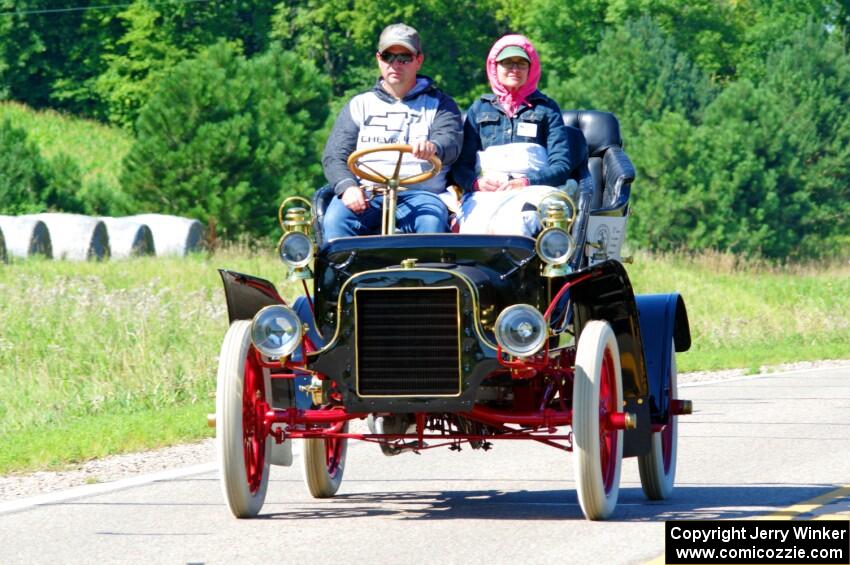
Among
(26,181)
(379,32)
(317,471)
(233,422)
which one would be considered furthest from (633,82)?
(233,422)

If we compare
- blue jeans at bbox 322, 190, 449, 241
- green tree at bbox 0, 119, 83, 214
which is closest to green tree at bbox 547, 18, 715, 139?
green tree at bbox 0, 119, 83, 214

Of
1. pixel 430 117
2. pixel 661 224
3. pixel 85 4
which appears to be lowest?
pixel 661 224

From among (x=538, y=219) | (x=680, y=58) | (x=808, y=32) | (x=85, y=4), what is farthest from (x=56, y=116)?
(x=538, y=219)

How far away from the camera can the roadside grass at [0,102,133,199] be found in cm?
6475

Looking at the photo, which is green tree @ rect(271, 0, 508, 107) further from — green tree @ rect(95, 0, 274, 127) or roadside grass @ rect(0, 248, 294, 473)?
roadside grass @ rect(0, 248, 294, 473)

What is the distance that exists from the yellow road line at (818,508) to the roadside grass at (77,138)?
55414 millimetres

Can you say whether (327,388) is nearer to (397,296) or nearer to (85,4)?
(397,296)

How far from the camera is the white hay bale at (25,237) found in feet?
97.6

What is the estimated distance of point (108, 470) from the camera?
32.4 feet

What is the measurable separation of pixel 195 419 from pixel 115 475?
9.06ft

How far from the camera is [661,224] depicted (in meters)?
56.6

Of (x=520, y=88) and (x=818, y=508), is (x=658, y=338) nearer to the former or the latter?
(x=818, y=508)

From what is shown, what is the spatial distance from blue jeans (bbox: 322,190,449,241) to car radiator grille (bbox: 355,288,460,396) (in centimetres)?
90

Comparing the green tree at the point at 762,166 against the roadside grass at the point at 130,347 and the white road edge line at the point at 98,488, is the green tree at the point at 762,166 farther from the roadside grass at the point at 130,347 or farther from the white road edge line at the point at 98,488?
the white road edge line at the point at 98,488
